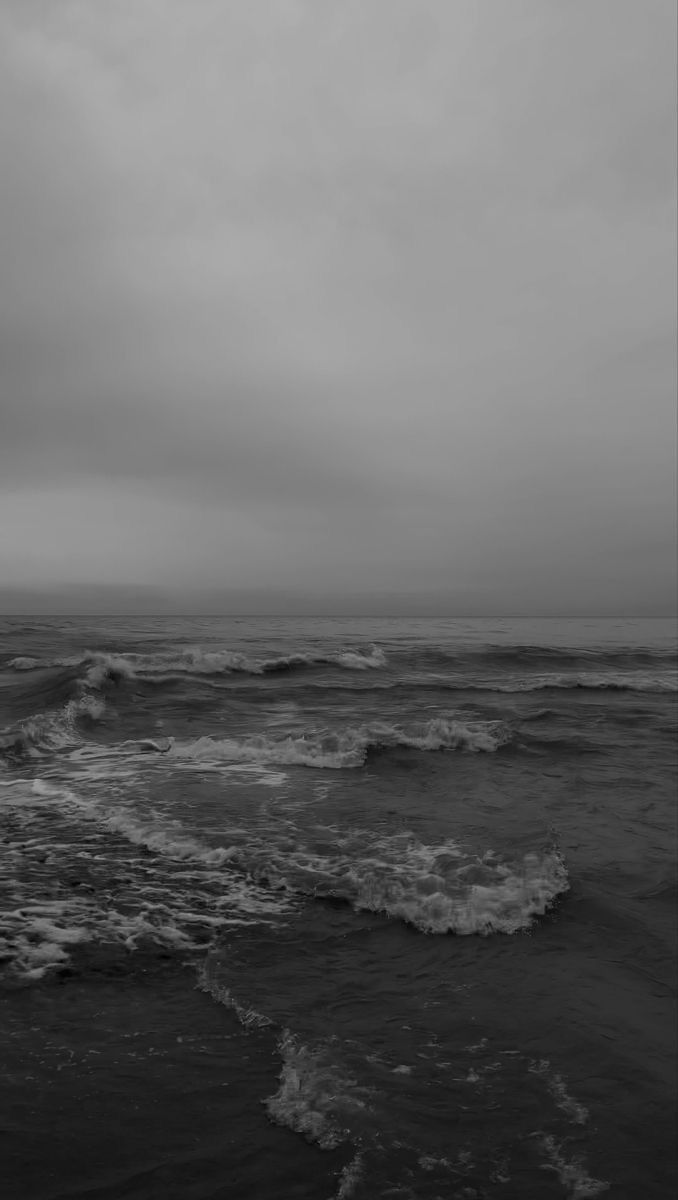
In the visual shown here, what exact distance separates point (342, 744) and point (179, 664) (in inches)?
584

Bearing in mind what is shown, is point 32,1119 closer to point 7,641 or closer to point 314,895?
point 314,895

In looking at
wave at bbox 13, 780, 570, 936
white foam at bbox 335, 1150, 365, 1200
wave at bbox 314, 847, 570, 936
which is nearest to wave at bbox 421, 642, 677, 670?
wave at bbox 13, 780, 570, 936

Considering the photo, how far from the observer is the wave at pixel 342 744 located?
12.9m

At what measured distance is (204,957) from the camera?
5.24 metres

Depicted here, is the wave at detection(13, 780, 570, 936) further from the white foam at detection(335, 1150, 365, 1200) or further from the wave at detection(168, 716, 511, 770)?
the wave at detection(168, 716, 511, 770)

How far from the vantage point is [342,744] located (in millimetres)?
13719

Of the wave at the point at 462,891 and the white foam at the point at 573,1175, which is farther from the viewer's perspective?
the wave at the point at 462,891

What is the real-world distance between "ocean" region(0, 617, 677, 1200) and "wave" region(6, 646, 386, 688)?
10.1m

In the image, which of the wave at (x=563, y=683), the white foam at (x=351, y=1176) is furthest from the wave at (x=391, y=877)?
the wave at (x=563, y=683)

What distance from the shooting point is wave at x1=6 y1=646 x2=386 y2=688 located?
75.7 ft

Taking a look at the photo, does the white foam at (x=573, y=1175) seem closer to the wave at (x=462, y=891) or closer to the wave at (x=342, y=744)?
the wave at (x=462, y=891)

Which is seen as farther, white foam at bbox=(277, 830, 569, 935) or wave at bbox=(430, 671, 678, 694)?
wave at bbox=(430, 671, 678, 694)

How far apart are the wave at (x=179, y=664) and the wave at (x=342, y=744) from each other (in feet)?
28.6

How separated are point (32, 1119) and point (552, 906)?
4842 millimetres
